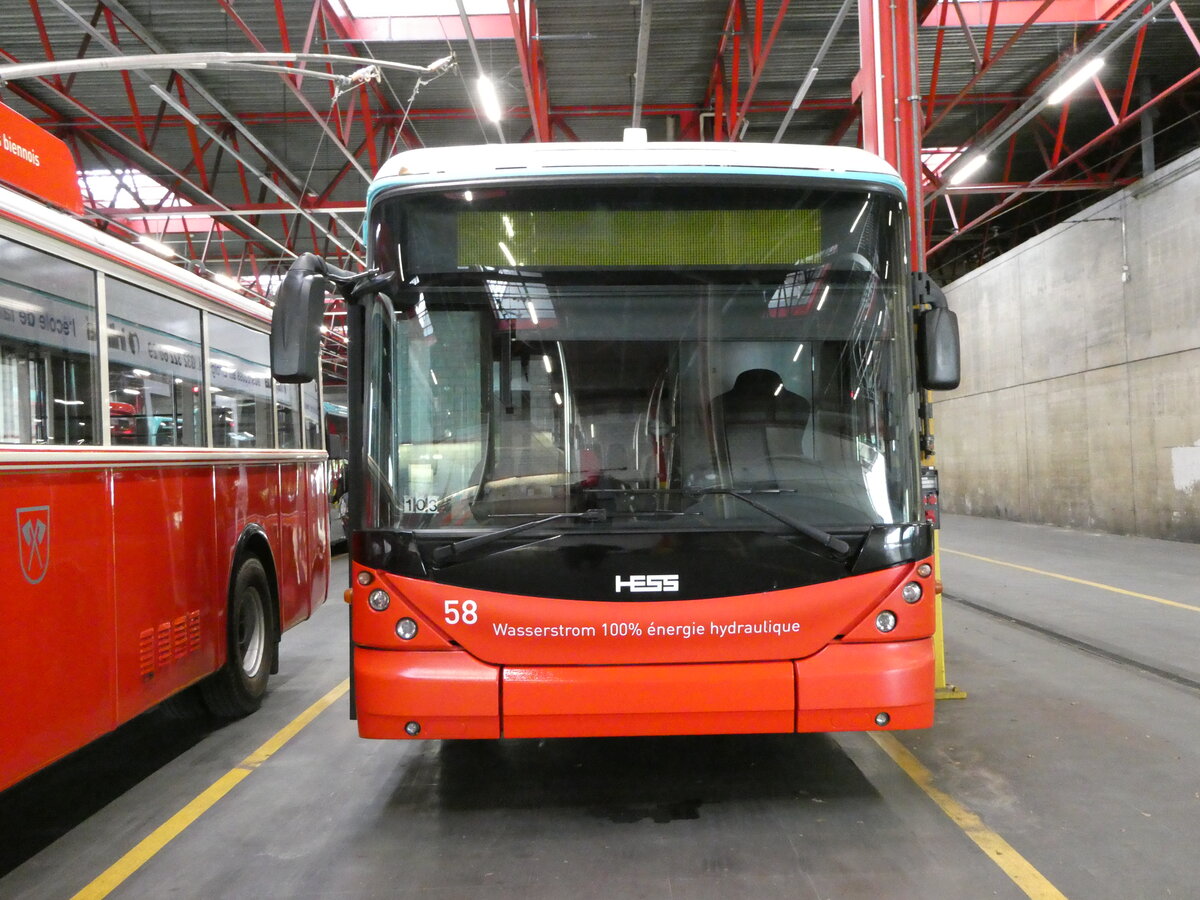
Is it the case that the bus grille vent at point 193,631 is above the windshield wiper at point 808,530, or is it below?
below

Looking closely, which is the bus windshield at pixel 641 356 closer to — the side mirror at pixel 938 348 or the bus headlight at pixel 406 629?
the side mirror at pixel 938 348

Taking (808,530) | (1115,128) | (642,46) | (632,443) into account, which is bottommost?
(808,530)

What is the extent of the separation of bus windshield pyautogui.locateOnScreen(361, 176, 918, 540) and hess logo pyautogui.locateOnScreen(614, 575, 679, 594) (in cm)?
30

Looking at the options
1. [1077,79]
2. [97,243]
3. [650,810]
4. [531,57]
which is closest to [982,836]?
[650,810]

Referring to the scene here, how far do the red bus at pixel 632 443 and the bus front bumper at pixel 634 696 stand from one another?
12 millimetres

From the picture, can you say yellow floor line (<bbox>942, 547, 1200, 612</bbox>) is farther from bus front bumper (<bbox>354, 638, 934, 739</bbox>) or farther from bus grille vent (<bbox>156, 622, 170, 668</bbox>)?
bus grille vent (<bbox>156, 622, 170, 668</bbox>)

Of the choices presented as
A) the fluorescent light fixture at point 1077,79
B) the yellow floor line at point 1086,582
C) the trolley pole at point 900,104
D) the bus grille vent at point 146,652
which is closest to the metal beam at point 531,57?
the trolley pole at point 900,104

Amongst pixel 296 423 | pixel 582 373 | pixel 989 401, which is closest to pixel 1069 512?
pixel 989 401

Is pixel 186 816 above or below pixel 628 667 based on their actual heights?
below

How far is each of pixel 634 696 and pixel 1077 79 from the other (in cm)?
1337

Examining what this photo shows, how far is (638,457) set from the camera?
→ 13.7 ft

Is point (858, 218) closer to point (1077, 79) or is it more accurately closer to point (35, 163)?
point (35, 163)

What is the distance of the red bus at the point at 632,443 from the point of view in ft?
13.5

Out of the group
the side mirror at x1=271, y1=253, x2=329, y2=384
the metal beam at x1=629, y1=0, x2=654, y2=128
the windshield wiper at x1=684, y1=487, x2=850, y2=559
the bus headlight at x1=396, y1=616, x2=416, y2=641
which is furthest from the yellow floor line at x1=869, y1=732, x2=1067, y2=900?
the metal beam at x1=629, y1=0, x2=654, y2=128
